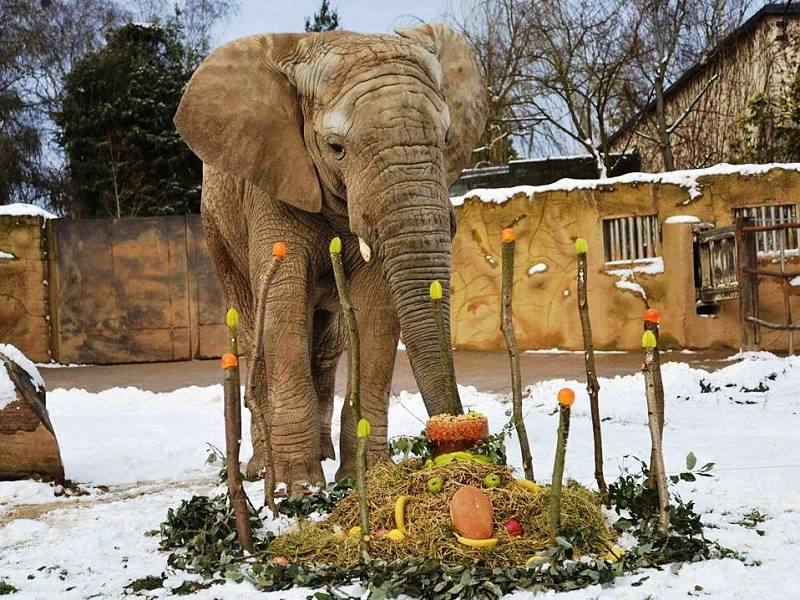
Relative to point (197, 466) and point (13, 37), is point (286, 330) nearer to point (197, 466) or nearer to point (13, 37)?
point (197, 466)

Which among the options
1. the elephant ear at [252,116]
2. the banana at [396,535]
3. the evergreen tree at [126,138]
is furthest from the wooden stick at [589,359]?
the evergreen tree at [126,138]

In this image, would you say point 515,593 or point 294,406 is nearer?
point 515,593

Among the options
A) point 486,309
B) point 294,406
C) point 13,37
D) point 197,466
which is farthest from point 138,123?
point 294,406

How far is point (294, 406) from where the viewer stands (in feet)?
14.7

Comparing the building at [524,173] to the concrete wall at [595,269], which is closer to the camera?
the concrete wall at [595,269]

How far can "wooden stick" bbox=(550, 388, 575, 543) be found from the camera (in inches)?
107

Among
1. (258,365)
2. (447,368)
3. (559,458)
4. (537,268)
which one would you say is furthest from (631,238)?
(559,458)

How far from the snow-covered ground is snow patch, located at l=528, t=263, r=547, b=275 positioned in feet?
16.1

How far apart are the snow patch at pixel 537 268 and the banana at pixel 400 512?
37.7 feet

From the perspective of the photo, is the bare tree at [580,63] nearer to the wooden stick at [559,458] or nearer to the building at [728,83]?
the building at [728,83]

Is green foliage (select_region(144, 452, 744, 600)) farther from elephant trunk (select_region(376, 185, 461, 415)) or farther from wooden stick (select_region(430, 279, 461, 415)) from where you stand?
elephant trunk (select_region(376, 185, 461, 415))

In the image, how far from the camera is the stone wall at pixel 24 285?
48.7 ft

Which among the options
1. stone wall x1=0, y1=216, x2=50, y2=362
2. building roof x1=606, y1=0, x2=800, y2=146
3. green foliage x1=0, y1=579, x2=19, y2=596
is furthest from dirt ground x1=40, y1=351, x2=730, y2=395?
building roof x1=606, y1=0, x2=800, y2=146

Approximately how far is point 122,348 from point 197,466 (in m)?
10.0
